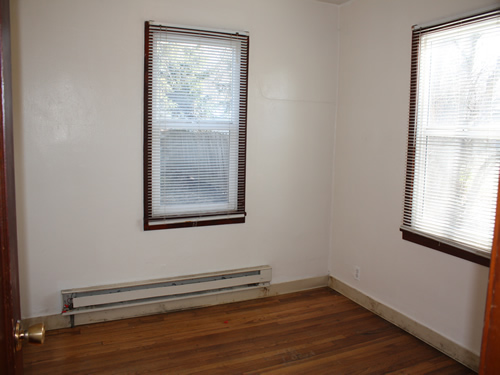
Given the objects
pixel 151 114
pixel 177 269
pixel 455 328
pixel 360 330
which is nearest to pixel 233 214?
pixel 177 269

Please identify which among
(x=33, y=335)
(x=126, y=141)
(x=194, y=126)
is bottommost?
(x=33, y=335)

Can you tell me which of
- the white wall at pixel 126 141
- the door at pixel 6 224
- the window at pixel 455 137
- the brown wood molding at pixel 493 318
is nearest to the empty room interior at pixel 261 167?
the white wall at pixel 126 141

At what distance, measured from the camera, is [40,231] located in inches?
120

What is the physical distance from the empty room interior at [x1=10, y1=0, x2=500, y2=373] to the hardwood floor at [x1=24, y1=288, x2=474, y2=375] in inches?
5.4

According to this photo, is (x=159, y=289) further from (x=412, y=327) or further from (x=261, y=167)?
(x=412, y=327)

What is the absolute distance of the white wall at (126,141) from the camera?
2.98 metres

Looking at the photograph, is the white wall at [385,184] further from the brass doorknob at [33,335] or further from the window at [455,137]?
the brass doorknob at [33,335]

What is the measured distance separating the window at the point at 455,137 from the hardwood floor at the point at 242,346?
2.66ft

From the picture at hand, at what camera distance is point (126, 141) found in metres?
3.24

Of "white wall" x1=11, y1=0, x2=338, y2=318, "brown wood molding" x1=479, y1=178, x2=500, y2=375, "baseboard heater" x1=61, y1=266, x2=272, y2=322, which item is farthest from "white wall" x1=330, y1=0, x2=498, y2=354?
"brown wood molding" x1=479, y1=178, x2=500, y2=375

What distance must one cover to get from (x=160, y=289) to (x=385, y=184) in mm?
2062

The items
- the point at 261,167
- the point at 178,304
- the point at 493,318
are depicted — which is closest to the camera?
the point at 493,318

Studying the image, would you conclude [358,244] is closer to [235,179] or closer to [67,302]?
[235,179]

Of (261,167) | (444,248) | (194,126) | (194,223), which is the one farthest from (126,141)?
(444,248)
